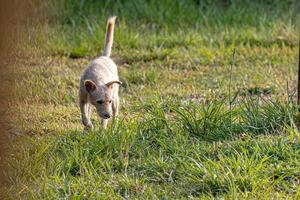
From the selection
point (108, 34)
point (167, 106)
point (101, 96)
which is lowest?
point (167, 106)

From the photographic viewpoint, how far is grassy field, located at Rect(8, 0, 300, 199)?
12.6 feet

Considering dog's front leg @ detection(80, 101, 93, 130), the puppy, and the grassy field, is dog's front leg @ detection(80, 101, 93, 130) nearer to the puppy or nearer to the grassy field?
the puppy

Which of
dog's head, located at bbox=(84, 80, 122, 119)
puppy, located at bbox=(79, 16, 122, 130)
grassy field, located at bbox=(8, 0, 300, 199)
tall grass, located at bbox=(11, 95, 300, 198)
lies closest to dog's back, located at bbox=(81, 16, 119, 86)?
puppy, located at bbox=(79, 16, 122, 130)

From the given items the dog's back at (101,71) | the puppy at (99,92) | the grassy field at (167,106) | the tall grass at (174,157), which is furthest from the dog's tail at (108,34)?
the tall grass at (174,157)

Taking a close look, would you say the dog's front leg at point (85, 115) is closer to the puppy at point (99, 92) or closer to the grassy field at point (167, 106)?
the puppy at point (99, 92)

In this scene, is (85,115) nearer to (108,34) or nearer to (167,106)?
(167,106)

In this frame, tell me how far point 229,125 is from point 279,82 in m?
2.11

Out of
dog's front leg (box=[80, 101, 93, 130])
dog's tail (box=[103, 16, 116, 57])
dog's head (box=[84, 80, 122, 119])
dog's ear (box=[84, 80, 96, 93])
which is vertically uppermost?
dog's tail (box=[103, 16, 116, 57])

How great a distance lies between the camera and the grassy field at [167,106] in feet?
12.6

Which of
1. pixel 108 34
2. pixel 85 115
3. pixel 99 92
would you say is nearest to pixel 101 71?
pixel 99 92

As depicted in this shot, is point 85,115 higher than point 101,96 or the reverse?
the reverse

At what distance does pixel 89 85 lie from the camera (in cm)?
500

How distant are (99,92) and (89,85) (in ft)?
0.33

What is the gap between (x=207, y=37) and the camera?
8.05 meters
